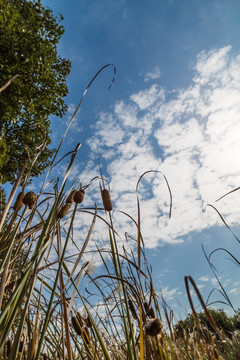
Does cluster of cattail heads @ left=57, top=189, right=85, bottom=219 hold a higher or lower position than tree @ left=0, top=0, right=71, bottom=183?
lower

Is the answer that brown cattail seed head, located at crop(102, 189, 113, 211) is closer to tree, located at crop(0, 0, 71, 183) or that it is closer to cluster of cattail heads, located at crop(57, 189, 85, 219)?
cluster of cattail heads, located at crop(57, 189, 85, 219)

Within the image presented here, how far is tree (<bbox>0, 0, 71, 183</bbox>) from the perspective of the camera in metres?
7.78

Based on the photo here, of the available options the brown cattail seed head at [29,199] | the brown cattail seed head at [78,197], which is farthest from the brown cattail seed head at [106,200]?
the brown cattail seed head at [29,199]

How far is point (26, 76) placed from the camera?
800 centimetres

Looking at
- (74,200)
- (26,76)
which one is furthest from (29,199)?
(26,76)

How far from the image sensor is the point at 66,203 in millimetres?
1081

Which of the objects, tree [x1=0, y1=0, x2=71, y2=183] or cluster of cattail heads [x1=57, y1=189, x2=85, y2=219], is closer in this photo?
cluster of cattail heads [x1=57, y1=189, x2=85, y2=219]

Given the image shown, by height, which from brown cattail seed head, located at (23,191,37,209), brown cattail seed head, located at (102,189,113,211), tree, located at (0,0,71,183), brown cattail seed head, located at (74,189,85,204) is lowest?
brown cattail seed head, located at (102,189,113,211)

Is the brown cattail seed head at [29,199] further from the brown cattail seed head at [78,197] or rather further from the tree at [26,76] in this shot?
the tree at [26,76]

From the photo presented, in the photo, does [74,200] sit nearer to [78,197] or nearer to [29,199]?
[78,197]

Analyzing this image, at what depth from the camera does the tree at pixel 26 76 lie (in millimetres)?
7781

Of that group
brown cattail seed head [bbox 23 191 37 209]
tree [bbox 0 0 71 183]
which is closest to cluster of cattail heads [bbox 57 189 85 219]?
brown cattail seed head [bbox 23 191 37 209]

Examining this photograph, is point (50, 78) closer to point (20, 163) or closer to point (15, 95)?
point (15, 95)

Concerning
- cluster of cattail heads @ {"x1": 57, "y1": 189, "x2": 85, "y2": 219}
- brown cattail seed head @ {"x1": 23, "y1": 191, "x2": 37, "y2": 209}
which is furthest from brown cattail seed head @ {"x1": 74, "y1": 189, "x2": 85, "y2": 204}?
brown cattail seed head @ {"x1": 23, "y1": 191, "x2": 37, "y2": 209}
